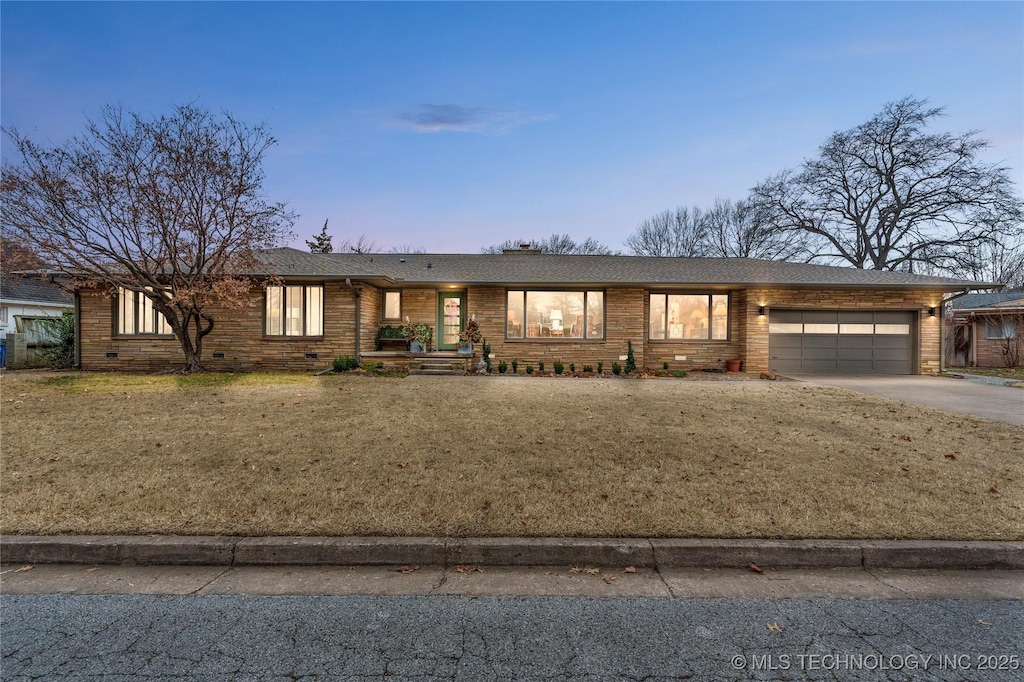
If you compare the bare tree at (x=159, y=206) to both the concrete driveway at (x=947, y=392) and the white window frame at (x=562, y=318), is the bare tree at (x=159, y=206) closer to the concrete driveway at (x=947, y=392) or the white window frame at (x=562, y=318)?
the white window frame at (x=562, y=318)

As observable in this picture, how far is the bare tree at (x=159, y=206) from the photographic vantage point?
10.1 meters

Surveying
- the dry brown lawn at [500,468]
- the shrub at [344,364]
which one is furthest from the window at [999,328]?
the shrub at [344,364]

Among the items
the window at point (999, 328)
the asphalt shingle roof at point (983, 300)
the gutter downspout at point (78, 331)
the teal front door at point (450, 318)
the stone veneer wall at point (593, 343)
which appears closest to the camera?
the gutter downspout at point (78, 331)

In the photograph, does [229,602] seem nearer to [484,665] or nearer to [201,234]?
[484,665]

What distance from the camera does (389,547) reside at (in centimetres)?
296

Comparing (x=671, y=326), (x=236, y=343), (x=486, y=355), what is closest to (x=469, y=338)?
(x=486, y=355)

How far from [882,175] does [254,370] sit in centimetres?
3118

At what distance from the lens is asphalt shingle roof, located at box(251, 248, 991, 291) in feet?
44.1

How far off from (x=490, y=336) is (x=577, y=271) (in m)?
3.83

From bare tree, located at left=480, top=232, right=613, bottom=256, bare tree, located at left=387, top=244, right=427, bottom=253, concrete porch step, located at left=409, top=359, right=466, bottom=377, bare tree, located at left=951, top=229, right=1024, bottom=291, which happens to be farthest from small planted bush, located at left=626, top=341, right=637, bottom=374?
bare tree, located at left=387, top=244, right=427, bottom=253

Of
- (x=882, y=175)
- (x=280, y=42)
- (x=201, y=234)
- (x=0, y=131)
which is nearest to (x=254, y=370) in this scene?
(x=201, y=234)

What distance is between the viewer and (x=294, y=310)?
520 inches

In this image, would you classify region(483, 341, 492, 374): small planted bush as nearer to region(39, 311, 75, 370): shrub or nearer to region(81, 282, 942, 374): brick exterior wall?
region(81, 282, 942, 374): brick exterior wall

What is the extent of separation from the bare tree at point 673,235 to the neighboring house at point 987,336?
49.6 feet
